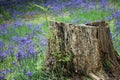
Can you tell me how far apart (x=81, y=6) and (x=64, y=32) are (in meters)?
8.78

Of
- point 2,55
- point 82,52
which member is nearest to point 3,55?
point 2,55

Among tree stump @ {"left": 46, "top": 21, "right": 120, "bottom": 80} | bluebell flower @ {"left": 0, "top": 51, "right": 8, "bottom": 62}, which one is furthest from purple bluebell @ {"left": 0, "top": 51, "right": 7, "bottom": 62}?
tree stump @ {"left": 46, "top": 21, "right": 120, "bottom": 80}

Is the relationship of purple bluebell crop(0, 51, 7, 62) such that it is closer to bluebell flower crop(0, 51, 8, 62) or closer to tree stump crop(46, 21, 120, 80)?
bluebell flower crop(0, 51, 8, 62)

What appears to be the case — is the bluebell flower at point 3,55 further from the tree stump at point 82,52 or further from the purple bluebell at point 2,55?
the tree stump at point 82,52

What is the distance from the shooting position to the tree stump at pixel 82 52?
5.07 meters

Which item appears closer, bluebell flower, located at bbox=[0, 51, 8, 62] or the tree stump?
the tree stump

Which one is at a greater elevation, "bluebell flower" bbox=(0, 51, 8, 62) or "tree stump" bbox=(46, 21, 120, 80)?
"tree stump" bbox=(46, 21, 120, 80)

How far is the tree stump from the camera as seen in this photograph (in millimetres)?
5070

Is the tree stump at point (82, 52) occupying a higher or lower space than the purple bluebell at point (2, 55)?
higher

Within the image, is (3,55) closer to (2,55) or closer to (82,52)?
(2,55)

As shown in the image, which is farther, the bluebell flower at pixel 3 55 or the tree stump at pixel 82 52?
the bluebell flower at pixel 3 55

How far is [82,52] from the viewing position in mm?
5129

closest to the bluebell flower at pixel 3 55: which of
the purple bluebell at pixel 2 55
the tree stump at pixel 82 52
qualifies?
the purple bluebell at pixel 2 55

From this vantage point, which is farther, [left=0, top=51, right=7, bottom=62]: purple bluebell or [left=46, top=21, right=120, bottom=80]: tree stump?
[left=0, top=51, right=7, bottom=62]: purple bluebell
